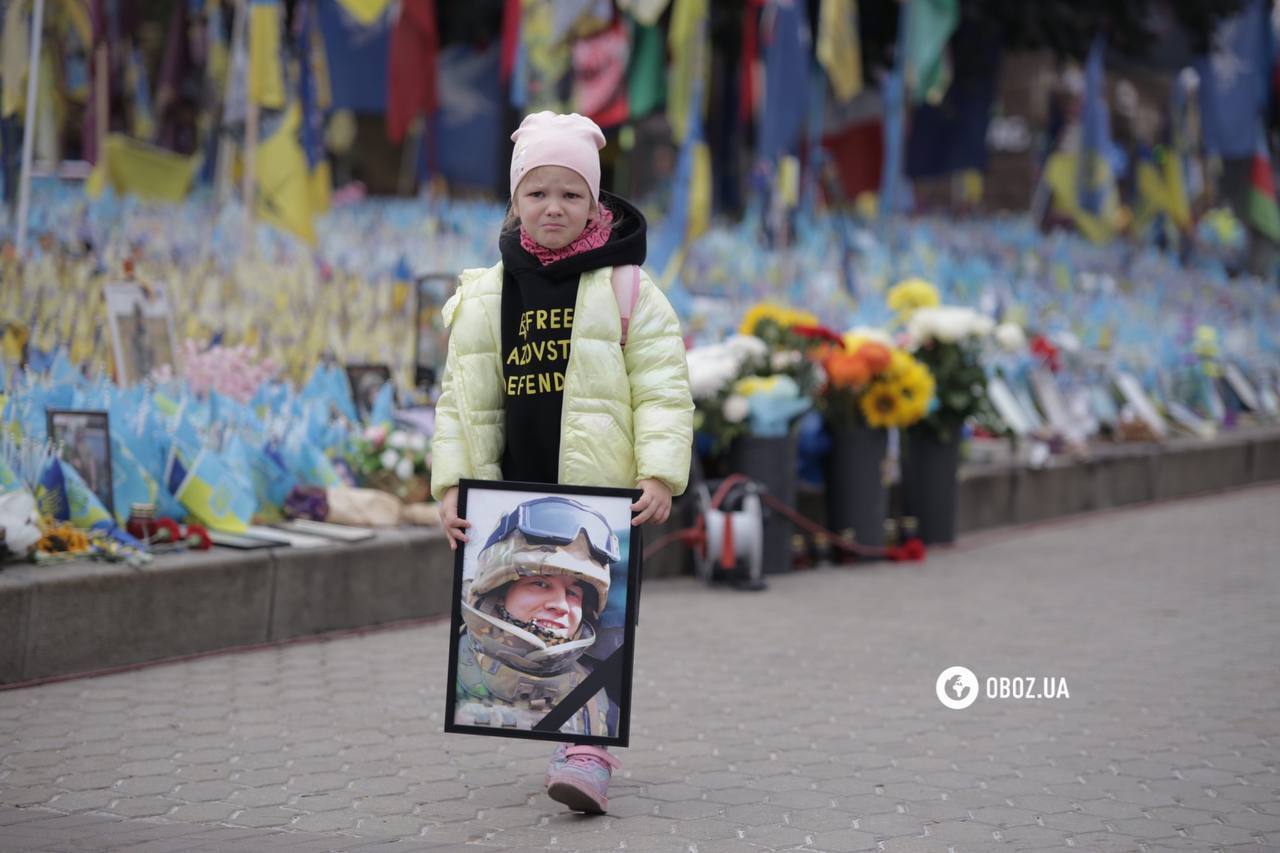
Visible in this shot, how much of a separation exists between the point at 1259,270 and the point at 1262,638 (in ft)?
58.1

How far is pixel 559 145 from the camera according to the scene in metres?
4.39

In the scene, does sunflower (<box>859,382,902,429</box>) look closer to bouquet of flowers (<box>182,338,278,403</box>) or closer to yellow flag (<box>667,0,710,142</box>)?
bouquet of flowers (<box>182,338,278,403</box>)

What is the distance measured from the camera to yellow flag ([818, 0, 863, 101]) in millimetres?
16938

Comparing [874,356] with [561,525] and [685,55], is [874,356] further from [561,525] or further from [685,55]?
[685,55]

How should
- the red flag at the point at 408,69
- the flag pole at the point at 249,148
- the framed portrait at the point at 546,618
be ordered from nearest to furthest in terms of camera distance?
the framed portrait at the point at 546,618 < the flag pole at the point at 249,148 < the red flag at the point at 408,69

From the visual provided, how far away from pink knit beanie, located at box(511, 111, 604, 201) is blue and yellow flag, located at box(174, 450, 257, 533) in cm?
278

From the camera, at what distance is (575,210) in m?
4.47

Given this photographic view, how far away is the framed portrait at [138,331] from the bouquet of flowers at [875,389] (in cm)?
340

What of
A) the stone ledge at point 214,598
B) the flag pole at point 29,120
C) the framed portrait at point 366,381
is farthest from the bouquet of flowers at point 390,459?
the flag pole at point 29,120

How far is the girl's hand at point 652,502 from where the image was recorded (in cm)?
436

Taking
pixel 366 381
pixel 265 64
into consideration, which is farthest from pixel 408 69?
pixel 366 381

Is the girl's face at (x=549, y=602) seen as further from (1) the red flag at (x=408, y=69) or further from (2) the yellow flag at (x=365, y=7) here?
(1) the red flag at (x=408, y=69)

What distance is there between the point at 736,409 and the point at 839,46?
923 cm

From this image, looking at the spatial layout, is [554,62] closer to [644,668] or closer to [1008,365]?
[1008,365]
